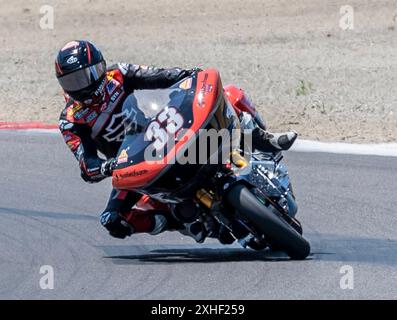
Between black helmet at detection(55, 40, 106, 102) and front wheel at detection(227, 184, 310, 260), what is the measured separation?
50.3 inches

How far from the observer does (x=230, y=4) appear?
23.3 metres

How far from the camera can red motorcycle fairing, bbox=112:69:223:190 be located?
6.95 meters

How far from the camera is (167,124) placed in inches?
275

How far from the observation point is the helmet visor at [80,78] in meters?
7.57

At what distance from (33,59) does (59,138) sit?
6351 mm

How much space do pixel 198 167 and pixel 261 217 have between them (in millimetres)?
516

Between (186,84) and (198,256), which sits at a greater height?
(186,84)

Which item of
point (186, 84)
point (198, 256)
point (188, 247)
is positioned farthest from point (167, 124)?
point (188, 247)

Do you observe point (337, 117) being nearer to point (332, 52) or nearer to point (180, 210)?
point (332, 52)

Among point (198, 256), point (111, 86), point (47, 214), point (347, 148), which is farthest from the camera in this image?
point (347, 148)

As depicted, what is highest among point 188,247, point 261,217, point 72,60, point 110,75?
point 72,60

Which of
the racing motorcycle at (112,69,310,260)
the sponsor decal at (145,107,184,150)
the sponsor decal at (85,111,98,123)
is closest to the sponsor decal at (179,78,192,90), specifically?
the racing motorcycle at (112,69,310,260)

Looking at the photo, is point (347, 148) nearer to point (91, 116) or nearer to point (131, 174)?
point (91, 116)
